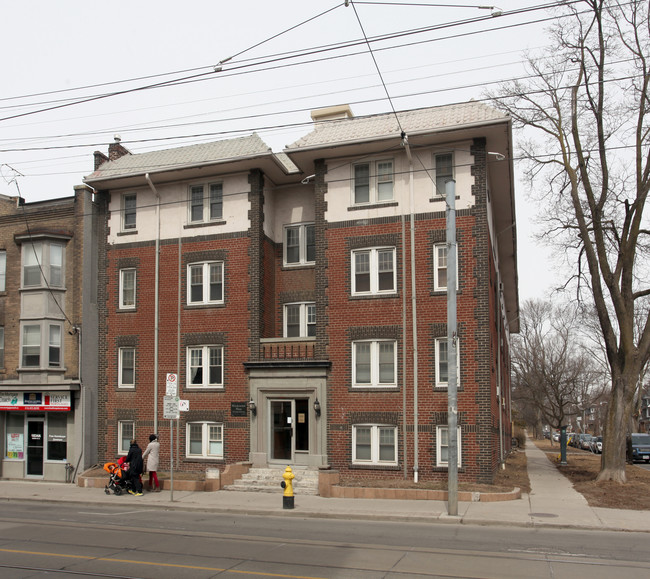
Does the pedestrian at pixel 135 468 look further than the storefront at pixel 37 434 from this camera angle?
No

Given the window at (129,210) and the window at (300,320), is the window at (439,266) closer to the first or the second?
the window at (300,320)

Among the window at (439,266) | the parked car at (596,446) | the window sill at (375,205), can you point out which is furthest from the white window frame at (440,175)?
the parked car at (596,446)

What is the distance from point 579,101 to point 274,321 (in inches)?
537

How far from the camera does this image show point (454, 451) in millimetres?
16281

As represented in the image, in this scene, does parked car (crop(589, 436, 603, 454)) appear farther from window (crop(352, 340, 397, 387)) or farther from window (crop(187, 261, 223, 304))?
window (crop(187, 261, 223, 304))

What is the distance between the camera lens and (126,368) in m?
25.9

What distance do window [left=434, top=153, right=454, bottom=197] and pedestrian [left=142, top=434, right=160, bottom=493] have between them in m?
12.1

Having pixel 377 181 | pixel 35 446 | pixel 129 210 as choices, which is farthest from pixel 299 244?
pixel 35 446

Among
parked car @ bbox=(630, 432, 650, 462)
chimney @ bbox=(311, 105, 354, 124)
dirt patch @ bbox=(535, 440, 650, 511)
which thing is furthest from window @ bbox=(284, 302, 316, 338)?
parked car @ bbox=(630, 432, 650, 462)

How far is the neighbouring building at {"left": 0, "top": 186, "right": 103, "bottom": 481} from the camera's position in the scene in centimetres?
2520

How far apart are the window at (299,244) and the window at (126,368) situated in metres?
6.94

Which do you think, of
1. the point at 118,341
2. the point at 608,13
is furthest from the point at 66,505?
the point at 608,13

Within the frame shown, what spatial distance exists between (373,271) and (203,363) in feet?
23.9

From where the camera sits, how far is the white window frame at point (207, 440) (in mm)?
24094
